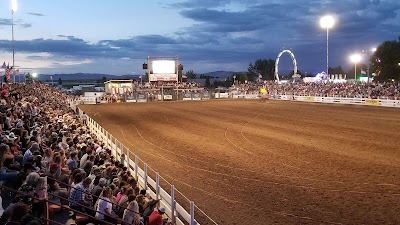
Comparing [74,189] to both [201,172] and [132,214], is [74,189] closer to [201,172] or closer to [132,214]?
[132,214]

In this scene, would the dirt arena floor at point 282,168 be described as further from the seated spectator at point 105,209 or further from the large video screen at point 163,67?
the large video screen at point 163,67

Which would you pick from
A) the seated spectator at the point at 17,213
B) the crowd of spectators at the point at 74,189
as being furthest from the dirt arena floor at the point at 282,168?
the seated spectator at the point at 17,213

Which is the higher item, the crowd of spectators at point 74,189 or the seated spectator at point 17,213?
the seated spectator at point 17,213

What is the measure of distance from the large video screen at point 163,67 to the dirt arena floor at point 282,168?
50.7m

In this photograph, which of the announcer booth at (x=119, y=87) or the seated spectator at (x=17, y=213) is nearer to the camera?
the seated spectator at (x=17, y=213)

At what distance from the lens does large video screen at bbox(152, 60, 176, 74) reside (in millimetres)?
82938

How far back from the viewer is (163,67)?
83.1 meters

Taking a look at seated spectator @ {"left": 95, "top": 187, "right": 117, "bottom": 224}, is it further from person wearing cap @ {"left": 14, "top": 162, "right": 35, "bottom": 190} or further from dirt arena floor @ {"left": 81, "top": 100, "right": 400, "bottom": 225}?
dirt arena floor @ {"left": 81, "top": 100, "right": 400, "bottom": 225}

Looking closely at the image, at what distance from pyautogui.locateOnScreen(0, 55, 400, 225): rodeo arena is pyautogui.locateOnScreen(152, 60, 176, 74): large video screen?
162ft

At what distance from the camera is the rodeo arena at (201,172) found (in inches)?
358

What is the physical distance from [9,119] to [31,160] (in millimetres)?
7797

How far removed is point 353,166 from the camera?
1761cm

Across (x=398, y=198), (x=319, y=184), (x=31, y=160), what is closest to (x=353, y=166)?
(x=319, y=184)

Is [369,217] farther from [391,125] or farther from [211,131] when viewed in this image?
[391,125]
